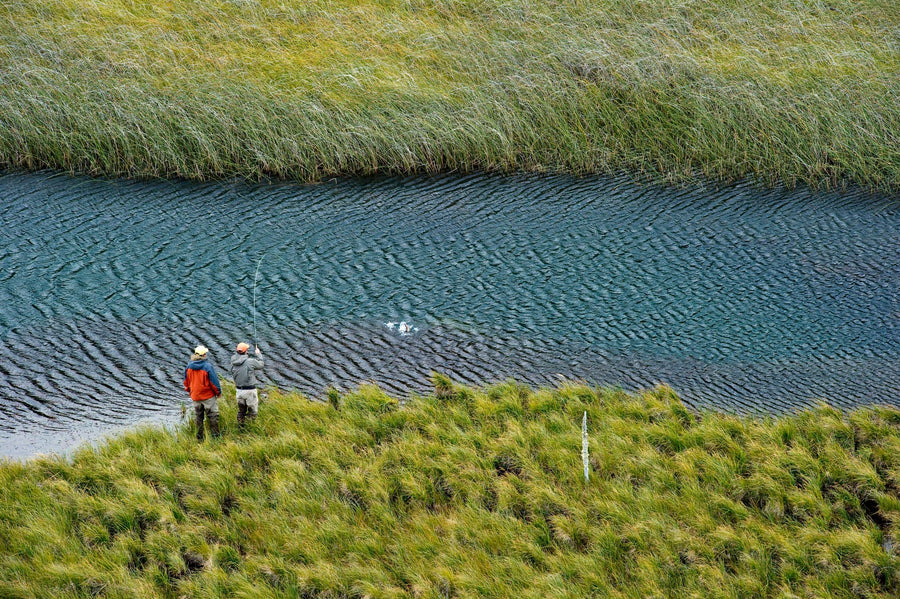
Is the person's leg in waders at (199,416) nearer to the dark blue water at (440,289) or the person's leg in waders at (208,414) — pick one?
the person's leg in waders at (208,414)

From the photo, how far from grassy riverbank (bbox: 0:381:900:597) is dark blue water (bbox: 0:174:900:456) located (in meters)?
1.78

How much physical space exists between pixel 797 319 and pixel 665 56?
12887mm

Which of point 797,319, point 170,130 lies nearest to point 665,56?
point 797,319

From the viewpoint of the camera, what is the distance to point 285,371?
15.5m

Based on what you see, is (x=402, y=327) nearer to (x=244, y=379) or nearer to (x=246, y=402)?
(x=246, y=402)

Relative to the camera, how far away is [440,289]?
1875cm

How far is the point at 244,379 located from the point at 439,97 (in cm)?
1601

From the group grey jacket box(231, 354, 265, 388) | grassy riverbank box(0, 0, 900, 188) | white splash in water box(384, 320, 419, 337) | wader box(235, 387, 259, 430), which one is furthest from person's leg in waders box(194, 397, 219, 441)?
grassy riverbank box(0, 0, 900, 188)

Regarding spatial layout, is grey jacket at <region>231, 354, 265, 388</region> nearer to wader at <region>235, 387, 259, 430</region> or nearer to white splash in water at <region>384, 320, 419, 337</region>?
wader at <region>235, 387, 259, 430</region>

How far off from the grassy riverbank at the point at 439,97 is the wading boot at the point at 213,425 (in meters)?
13.2

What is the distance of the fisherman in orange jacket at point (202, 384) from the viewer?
1203 centimetres

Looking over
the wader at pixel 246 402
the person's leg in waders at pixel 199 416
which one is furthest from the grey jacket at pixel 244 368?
the person's leg in waders at pixel 199 416

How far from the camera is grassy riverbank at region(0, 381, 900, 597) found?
9.77m

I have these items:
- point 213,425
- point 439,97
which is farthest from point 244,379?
point 439,97
